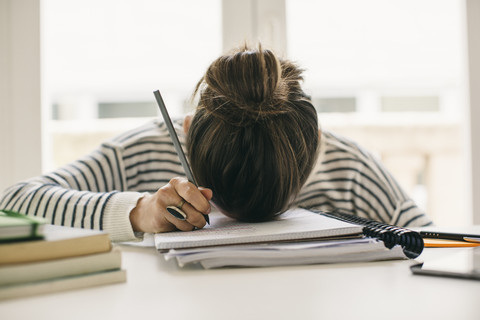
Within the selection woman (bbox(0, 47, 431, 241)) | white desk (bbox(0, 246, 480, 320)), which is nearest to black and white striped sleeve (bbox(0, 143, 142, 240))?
woman (bbox(0, 47, 431, 241))

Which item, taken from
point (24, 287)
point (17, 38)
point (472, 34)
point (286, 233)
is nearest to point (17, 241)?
point (24, 287)

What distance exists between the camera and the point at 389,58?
1818 mm

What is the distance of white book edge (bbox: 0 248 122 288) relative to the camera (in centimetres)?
40

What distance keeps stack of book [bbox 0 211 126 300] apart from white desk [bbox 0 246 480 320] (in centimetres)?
1

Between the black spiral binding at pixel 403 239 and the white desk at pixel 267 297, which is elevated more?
the black spiral binding at pixel 403 239

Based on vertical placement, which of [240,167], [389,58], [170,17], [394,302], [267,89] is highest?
[170,17]

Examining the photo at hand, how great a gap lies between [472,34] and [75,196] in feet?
4.64

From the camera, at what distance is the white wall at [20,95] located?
152cm

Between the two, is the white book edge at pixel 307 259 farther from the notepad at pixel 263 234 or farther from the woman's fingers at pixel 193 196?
the woman's fingers at pixel 193 196

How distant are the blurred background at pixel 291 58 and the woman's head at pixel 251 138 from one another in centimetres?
85

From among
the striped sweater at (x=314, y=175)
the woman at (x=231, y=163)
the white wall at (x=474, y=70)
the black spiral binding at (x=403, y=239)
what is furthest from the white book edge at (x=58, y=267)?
the white wall at (x=474, y=70)

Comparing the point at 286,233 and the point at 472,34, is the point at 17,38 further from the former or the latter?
the point at 472,34

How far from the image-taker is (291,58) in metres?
1.58

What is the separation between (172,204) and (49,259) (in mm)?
277
